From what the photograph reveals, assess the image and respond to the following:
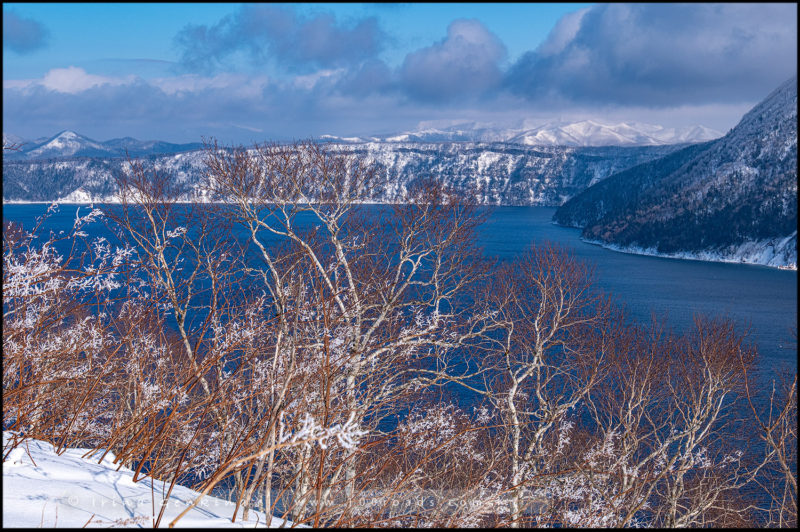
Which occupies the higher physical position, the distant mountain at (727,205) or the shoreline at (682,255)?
the distant mountain at (727,205)

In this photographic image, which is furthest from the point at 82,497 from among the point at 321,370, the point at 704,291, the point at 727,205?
the point at 727,205

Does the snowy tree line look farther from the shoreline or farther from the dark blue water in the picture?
the shoreline

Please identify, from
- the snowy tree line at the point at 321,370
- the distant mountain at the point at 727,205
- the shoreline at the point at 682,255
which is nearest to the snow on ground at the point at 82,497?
the snowy tree line at the point at 321,370

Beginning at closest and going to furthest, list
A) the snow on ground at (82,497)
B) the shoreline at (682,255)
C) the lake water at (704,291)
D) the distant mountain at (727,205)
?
the snow on ground at (82,497)
the lake water at (704,291)
the shoreline at (682,255)
the distant mountain at (727,205)

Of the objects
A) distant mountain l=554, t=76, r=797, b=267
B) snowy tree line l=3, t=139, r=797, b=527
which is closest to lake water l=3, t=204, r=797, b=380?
distant mountain l=554, t=76, r=797, b=267

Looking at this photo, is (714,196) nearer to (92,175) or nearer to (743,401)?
(743,401)

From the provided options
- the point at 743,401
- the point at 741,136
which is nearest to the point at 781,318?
the point at 743,401

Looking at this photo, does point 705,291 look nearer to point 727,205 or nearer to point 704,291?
point 704,291

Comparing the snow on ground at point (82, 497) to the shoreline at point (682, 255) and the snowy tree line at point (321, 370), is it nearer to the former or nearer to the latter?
the snowy tree line at point (321, 370)

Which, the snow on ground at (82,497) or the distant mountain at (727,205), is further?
the distant mountain at (727,205)
